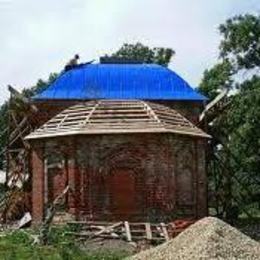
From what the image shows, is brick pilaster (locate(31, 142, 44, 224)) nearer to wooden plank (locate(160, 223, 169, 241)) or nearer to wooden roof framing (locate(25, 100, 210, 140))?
wooden roof framing (locate(25, 100, 210, 140))

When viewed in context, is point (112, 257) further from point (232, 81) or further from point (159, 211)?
point (232, 81)

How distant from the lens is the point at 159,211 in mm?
28688

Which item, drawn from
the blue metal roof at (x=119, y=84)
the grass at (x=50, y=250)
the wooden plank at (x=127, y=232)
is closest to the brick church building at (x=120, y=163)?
the wooden plank at (x=127, y=232)

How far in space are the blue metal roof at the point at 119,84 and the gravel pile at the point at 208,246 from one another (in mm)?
15152

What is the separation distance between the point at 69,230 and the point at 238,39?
49.7ft

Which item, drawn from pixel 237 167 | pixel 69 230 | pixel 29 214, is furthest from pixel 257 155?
pixel 69 230

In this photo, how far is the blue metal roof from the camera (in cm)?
3431

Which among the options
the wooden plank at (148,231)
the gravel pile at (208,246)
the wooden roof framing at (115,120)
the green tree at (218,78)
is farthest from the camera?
the green tree at (218,78)

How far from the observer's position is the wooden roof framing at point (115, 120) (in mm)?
28875

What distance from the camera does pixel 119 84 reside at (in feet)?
115

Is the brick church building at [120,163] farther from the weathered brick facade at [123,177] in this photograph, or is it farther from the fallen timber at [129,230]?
the fallen timber at [129,230]

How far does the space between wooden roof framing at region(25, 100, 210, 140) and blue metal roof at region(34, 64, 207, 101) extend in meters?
2.95

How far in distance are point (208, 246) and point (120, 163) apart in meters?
11.7

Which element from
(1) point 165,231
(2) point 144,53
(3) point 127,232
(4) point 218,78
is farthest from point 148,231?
(2) point 144,53
